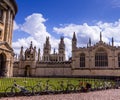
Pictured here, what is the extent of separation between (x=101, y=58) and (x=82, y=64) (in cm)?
630

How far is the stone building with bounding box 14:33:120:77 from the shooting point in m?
62.6

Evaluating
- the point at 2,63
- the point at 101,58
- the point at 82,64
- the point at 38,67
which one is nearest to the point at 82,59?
the point at 82,64

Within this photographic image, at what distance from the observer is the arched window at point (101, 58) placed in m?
63.5

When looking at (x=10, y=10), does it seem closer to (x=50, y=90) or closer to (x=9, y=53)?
(x=9, y=53)

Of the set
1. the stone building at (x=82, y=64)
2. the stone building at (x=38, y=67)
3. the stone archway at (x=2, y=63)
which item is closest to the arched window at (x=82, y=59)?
the stone building at (x=82, y=64)

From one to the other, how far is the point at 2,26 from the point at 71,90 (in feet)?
77.1

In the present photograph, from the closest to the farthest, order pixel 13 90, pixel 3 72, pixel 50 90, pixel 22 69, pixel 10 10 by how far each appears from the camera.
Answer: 1. pixel 13 90
2. pixel 50 90
3. pixel 3 72
4. pixel 10 10
5. pixel 22 69

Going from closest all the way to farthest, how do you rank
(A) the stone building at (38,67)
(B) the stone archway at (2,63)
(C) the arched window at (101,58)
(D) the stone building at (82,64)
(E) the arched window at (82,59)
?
1. (B) the stone archway at (2,63)
2. (D) the stone building at (82,64)
3. (C) the arched window at (101,58)
4. (E) the arched window at (82,59)
5. (A) the stone building at (38,67)

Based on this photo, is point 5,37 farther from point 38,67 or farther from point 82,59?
point 82,59

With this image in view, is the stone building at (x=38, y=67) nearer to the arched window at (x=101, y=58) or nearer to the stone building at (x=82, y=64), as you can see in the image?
the stone building at (x=82, y=64)

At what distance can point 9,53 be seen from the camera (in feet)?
125

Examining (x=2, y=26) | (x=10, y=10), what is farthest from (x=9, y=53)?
(x=10, y=10)

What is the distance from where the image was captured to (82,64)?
213 ft

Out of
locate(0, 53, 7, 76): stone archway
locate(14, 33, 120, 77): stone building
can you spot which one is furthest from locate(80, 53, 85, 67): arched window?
locate(0, 53, 7, 76): stone archway
